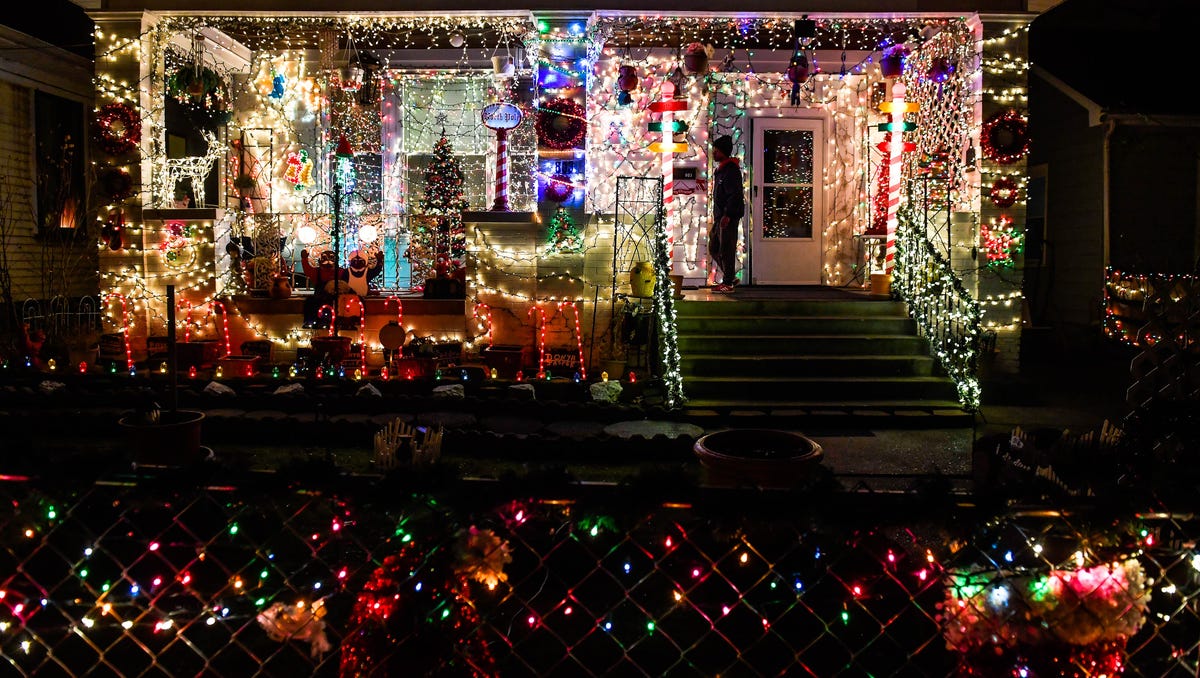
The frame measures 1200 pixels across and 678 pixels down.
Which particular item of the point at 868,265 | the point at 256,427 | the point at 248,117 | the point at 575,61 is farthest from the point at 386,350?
the point at 868,265

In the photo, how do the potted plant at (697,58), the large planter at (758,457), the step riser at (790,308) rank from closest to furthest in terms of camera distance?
the large planter at (758,457)
the step riser at (790,308)
the potted plant at (697,58)

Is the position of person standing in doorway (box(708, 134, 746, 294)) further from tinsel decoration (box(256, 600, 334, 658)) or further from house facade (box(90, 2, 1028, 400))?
tinsel decoration (box(256, 600, 334, 658))

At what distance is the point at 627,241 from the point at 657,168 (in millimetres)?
2233

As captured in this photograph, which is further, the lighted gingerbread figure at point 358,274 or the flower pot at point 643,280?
the lighted gingerbread figure at point 358,274

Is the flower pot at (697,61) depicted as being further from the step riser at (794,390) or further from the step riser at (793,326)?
the step riser at (794,390)

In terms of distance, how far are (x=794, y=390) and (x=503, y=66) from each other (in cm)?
655

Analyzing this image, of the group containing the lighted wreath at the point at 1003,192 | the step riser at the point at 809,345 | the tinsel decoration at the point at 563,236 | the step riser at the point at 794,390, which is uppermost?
the lighted wreath at the point at 1003,192

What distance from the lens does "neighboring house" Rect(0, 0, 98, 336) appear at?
1241cm

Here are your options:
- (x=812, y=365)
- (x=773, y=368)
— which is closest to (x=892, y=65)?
(x=812, y=365)

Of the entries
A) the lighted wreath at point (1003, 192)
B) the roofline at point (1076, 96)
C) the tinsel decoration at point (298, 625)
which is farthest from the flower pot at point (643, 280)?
the roofline at point (1076, 96)

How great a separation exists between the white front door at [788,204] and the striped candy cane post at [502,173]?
4141 mm

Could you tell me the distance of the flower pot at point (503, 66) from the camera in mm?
12062

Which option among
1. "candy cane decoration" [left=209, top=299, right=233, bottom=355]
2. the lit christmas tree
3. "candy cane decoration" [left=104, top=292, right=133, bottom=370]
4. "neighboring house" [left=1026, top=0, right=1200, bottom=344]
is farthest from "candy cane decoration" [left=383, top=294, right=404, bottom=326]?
"neighboring house" [left=1026, top=0, right=1200, bottom=344]

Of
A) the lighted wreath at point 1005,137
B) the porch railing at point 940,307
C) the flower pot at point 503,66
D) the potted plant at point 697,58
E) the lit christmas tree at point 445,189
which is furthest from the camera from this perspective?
the lit christmas tree at point 445,189
